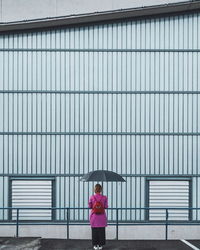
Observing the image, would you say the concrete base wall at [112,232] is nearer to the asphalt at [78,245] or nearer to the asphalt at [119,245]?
the asphalt at [78,245]

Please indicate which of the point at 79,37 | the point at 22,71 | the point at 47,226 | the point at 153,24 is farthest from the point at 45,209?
the point at 153,24

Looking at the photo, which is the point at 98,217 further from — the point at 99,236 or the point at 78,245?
the point at 78,245

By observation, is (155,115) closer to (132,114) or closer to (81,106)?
(132,114)

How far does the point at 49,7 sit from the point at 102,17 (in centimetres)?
170

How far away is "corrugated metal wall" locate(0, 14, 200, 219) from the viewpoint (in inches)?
656

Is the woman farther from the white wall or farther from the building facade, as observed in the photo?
the white wall

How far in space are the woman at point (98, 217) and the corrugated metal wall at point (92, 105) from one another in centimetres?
451

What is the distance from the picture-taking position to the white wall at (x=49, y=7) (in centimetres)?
1602

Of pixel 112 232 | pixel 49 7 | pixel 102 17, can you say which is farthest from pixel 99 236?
pixel 49 7

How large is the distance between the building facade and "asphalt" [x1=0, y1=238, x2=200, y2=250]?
3036mm

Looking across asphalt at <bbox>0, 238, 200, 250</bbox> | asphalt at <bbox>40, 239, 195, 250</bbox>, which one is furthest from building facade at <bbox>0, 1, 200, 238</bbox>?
asphalt at <bbox>40, 239, 195, 250</bbox>

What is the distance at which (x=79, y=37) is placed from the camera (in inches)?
656

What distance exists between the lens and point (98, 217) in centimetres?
1209

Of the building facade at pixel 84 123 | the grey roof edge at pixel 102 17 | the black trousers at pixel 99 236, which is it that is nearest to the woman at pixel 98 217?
the black trousers at pixel 99 236
